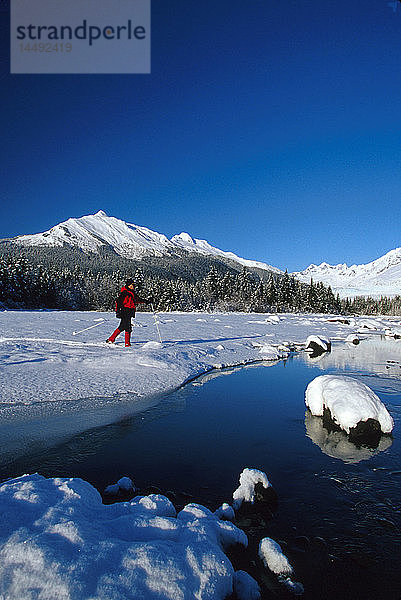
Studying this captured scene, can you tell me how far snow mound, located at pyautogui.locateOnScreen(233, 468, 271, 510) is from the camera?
3.99 meters

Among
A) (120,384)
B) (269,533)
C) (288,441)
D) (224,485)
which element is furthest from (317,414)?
(120,384)

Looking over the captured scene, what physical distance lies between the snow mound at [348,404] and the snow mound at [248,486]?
9.86ft

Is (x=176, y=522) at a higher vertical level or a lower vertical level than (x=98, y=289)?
lower

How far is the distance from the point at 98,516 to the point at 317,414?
216 inches

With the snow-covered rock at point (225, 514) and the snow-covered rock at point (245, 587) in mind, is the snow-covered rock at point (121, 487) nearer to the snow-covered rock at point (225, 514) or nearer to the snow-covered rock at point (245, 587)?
the snow-covered rock at point (225, 514)

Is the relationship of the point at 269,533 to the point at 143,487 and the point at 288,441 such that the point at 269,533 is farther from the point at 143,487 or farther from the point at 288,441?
the point at 288,441

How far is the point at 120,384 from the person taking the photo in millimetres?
8719

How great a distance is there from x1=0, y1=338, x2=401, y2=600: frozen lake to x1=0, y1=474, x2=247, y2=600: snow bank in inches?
33.7

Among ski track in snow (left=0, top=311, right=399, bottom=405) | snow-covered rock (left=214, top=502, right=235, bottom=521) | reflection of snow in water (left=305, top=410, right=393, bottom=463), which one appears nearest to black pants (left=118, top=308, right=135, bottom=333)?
ski track in snow (left=0, top=311, right=399, bottom=405)

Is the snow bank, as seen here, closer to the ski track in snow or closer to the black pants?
the ski track in snow

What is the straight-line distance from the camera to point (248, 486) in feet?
13.4

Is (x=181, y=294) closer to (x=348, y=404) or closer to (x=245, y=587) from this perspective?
(x=348, y=404)

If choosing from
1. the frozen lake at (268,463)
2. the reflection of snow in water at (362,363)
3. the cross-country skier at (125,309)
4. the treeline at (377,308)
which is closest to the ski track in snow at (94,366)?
the cross-country skier at (125,309)

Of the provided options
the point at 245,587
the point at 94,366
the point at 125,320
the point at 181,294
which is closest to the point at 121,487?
the point at 245,587
